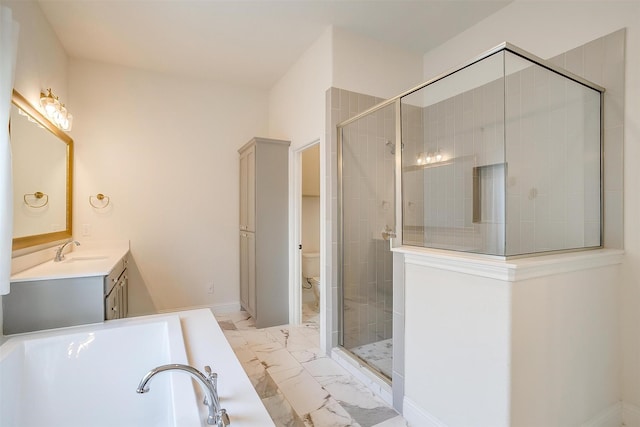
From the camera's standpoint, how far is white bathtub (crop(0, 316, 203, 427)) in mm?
1428

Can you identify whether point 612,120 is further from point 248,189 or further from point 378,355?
point 248,189

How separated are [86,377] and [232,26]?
106 inches

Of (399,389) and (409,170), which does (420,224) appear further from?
(399,389)

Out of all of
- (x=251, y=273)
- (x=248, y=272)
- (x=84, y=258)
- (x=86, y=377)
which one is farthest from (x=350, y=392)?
(x=84, y=258)

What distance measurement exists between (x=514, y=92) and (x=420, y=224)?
1041 mm

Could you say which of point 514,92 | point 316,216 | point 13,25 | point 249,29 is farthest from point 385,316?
point 13,25

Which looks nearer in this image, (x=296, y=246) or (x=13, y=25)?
(x=13, y=25)

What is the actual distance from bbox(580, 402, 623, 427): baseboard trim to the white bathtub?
2.08 metres

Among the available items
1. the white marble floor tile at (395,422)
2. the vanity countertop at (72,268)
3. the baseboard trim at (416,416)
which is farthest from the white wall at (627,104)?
the vanity countertop at (72,268)

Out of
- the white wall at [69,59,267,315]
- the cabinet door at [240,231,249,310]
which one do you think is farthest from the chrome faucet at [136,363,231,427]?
the white wall at [69,59,267,315]

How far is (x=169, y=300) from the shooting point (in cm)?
347

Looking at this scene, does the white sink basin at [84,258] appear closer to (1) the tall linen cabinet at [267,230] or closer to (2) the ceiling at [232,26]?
(1) the tall linen cabinet at [267,230]

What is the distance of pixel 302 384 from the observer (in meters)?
2.20

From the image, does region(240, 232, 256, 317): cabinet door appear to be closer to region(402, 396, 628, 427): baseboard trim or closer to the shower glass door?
the shower glass door
